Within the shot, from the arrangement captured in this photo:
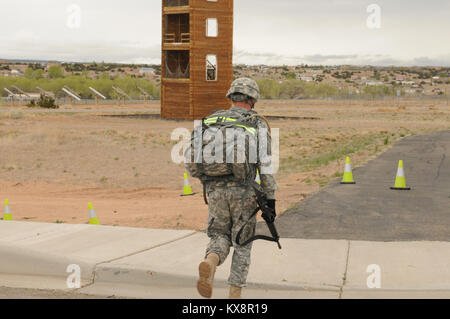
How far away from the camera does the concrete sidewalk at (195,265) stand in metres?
6.57

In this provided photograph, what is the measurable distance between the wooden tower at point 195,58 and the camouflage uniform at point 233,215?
40056 millimetres

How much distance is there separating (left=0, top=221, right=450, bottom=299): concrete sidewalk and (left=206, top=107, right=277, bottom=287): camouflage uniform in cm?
76

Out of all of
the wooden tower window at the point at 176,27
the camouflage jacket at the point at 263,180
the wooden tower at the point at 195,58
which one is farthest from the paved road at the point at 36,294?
the wooden tower window at the point at 176,27

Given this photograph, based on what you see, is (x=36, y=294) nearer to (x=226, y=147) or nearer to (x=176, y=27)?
(x=226, y=147)

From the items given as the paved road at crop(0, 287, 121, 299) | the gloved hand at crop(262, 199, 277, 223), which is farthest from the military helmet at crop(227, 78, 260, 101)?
the paved road at crop(0, 287, 121, 299)

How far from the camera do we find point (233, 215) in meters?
5.91

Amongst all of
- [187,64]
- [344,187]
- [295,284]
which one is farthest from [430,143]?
[187,64]

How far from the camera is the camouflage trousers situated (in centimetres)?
586

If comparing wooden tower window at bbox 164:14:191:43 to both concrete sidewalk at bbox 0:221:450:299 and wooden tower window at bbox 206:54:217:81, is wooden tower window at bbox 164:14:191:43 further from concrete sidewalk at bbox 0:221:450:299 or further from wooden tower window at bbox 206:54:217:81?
concrete sidewalk at bbox 0:221:450:299

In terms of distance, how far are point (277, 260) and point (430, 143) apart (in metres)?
19.9

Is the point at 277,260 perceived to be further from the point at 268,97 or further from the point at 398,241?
the point at 268,97

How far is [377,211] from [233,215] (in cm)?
536

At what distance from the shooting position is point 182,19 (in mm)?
48094

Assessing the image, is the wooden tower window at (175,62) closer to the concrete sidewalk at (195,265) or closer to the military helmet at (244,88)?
the concrete sidewalk at (195,265)
